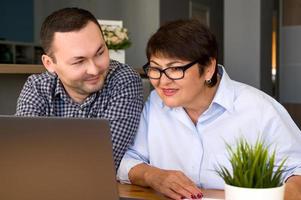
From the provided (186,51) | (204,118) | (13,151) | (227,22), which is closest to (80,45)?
(186,51)

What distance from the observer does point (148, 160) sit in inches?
66.7

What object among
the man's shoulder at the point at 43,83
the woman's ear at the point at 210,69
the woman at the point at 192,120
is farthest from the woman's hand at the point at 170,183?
the man's shoulder at the point at 43,83

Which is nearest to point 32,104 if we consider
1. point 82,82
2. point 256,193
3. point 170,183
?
point 82,82

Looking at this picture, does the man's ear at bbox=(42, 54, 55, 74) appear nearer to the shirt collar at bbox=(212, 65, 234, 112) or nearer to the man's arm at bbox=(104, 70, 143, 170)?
the man's arm at bbox=(104, 70, 143, 170)

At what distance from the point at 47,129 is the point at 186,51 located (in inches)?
24.4

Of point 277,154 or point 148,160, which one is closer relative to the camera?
point 277,154

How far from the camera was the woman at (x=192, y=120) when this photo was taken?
147cm

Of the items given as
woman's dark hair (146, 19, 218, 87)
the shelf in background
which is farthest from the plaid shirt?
the shelf in background

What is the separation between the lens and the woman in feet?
4.81

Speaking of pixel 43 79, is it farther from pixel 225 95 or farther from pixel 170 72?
pixel 225 95

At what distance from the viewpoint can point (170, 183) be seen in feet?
4.52

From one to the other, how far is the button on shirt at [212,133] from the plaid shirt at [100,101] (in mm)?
58

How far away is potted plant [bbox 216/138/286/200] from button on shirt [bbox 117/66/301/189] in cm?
53

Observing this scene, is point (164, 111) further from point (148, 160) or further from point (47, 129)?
point (47, 129)
